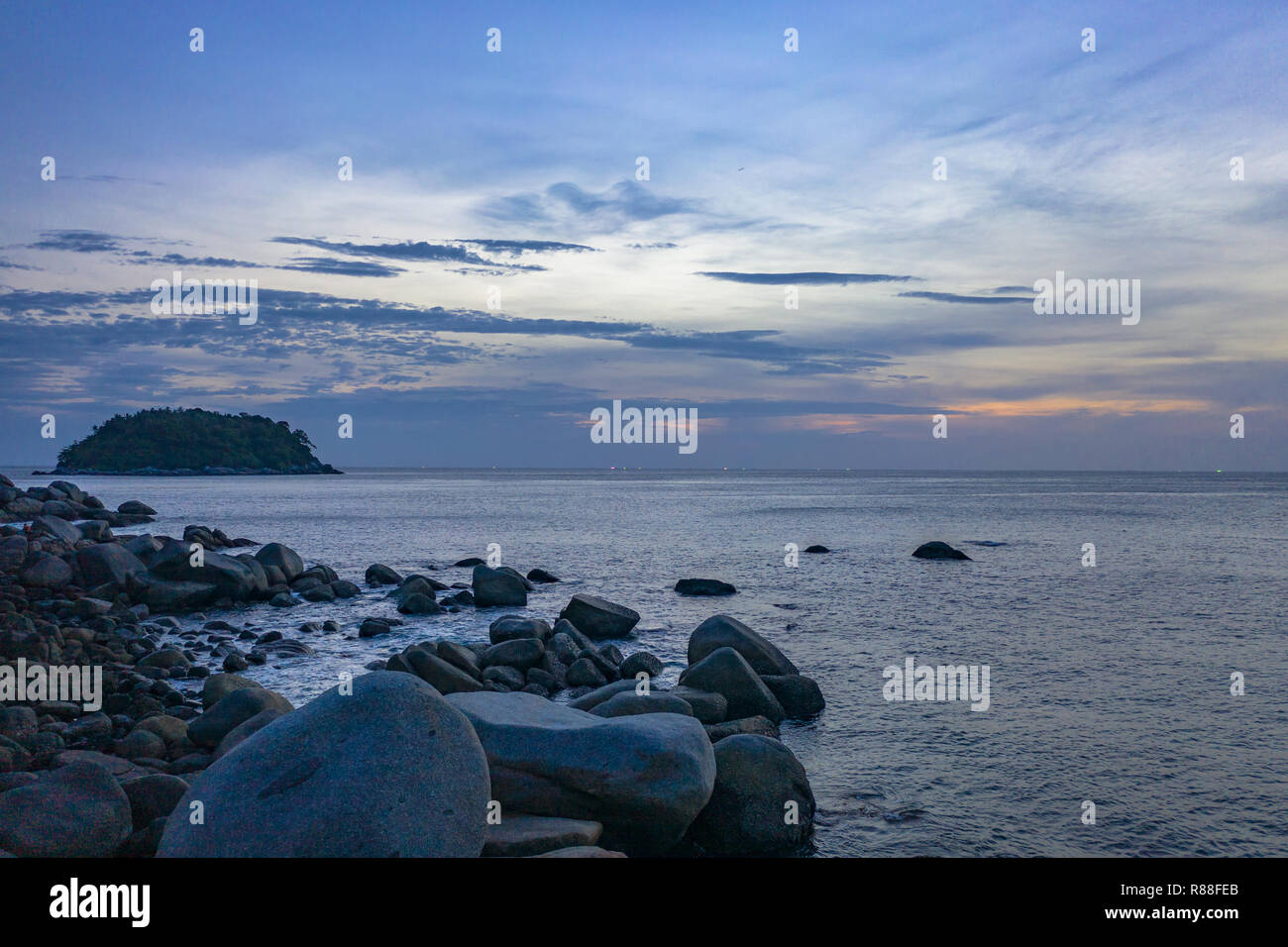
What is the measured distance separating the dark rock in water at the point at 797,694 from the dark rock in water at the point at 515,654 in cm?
504

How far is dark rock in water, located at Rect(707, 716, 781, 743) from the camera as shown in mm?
12570

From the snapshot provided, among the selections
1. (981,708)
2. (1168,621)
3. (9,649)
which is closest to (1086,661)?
(981,708)

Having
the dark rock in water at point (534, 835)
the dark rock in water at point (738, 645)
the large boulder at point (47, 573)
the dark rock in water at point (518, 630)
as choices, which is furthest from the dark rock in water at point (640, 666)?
the large boulder at point (47, 573)

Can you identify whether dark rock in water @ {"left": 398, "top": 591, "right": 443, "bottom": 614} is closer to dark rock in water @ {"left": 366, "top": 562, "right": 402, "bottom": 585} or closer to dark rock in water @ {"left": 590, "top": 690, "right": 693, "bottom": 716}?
dark rock in water @ {"left": 366, "top": 562, "right": 402, "bottom": 585}

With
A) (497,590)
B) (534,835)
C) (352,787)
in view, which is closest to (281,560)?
(497,590)

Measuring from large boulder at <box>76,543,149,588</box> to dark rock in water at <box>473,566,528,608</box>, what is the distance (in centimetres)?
1076

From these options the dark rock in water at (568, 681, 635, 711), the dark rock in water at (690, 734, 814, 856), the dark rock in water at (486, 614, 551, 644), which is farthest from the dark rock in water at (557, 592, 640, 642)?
the dark rock in water at (690, 734, 814, 856)

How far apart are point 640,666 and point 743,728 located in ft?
17.4

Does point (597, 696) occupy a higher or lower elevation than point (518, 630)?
higher

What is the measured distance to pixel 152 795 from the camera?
8.93 m

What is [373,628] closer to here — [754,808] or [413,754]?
[754,808]

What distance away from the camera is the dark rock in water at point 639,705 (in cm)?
1199

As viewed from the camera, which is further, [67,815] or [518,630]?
[518,630]
